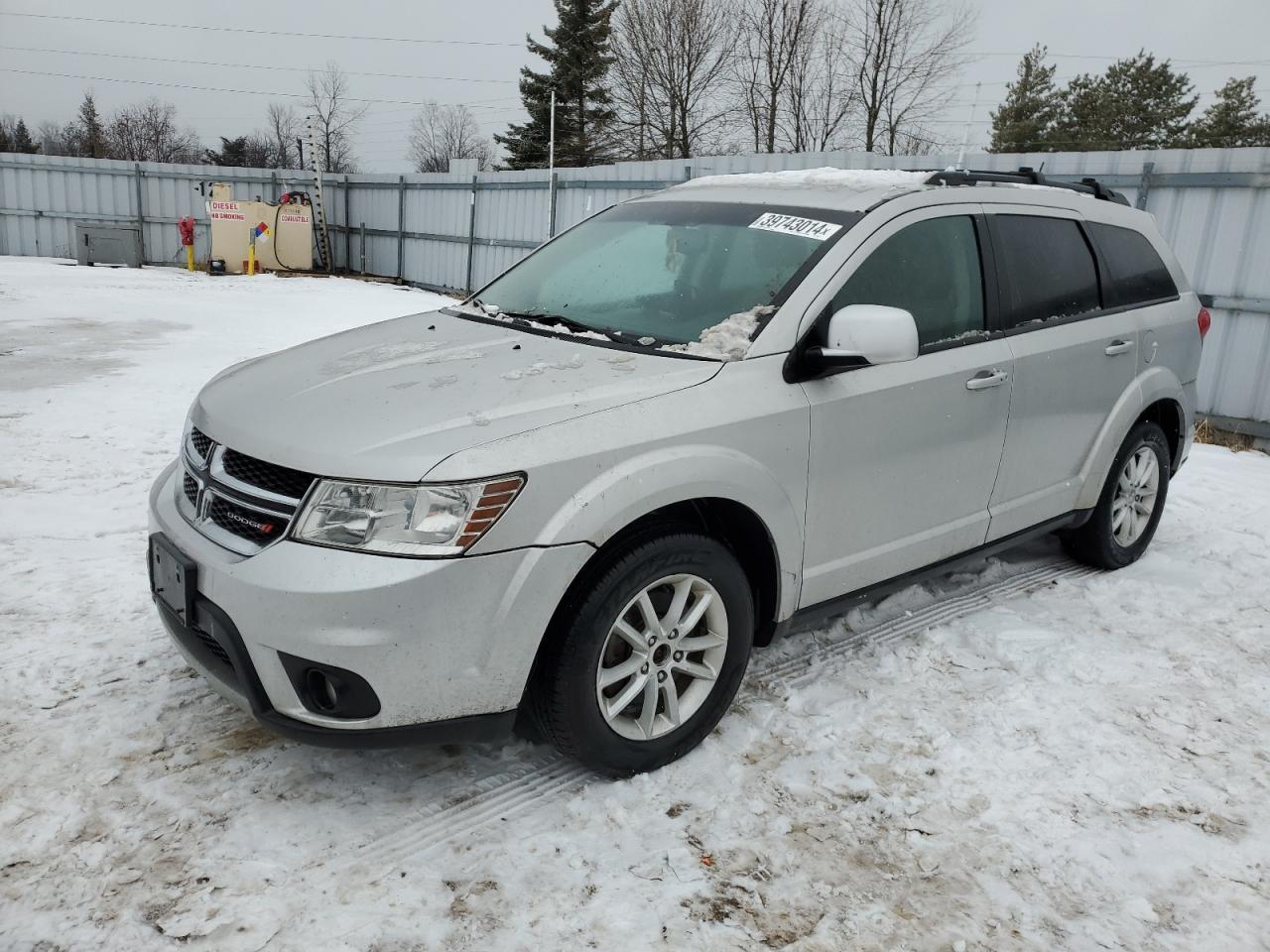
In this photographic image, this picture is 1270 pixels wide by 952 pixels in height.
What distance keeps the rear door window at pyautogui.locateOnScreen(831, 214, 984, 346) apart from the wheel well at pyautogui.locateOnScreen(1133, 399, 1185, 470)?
1562 millimetres

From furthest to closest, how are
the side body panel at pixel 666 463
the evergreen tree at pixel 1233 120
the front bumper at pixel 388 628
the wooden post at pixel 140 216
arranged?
the evergreen tree at pixel 1233 120 < the wooden post at pixel 140 216 < the side body panel at pixel 666 463 < the front bumper at pixel 388 628

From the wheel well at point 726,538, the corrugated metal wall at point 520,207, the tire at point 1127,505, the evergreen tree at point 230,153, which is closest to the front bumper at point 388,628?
the wheel well at point 726,538

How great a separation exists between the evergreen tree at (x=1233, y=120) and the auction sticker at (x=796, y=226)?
34.2m

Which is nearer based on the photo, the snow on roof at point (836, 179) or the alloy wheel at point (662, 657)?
the alloy wheel at point (662, 657)

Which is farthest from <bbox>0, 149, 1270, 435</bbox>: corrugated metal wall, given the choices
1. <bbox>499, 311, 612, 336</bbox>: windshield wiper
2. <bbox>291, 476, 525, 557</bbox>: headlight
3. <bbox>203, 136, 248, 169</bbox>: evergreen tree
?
<bbox>203, 136, 248, 169</bbox>: evergreen tree

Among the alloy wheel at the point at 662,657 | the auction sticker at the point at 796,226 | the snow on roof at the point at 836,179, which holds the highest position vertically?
the snow on roof at the point at 836,179

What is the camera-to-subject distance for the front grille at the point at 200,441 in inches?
110

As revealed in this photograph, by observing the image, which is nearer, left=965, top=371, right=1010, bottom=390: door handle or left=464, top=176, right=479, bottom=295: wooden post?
left=965, top=371, right=1010, bottom=390: door handle

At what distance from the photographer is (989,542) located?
3.91m

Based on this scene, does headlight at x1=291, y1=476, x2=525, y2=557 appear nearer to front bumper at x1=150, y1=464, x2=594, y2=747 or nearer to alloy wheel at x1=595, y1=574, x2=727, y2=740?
front bumper at x1=150, y1=464, x2=594, y2=747

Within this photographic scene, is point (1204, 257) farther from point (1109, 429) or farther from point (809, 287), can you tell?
point (809, 287)

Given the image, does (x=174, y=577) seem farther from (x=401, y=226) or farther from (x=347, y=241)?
(x=347, y=241)

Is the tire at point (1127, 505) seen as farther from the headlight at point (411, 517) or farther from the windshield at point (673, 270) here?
the headlight at point (411, 517)

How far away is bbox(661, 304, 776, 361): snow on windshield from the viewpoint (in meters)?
2.92
